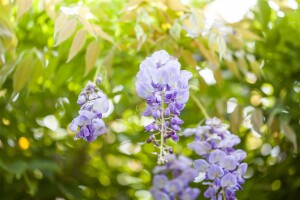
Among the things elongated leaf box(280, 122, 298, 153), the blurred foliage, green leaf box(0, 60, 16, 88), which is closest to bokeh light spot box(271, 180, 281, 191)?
the blurred foliage

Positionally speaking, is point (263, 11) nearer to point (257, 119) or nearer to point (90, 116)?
point (257, 119)

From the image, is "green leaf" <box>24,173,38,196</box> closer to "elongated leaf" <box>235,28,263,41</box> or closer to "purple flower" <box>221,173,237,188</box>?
"purple flower" <box>221,173,237,188</box>

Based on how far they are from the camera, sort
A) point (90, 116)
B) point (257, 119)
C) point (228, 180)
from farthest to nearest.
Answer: point (257, 119) → point (228, 180) → point (90, 116)

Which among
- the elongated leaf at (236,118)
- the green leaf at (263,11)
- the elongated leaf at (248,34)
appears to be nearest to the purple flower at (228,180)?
the elongated leaf at (236,118)

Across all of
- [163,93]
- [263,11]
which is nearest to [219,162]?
[163,93]

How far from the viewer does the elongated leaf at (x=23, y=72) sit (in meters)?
1.07

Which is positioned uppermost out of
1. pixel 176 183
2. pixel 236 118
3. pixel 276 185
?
pixel 236 118

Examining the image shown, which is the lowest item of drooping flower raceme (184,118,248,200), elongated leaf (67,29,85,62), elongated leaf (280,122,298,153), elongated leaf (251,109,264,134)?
elongated leaf (280,122,298,153)

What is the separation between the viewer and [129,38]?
1276 millimetres

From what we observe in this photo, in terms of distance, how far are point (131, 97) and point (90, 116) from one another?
52cm

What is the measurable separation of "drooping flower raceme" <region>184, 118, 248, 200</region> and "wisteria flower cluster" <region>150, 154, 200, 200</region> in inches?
6.8

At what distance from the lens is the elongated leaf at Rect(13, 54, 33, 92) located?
107 cm

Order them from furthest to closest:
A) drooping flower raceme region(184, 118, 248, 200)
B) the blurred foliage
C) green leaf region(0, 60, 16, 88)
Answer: the blurred foliage < green leaf region(0, 60, 16, 88) < drooping flower raceme region(184, 118, 248, 200)

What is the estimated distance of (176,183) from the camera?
122 centimetres
